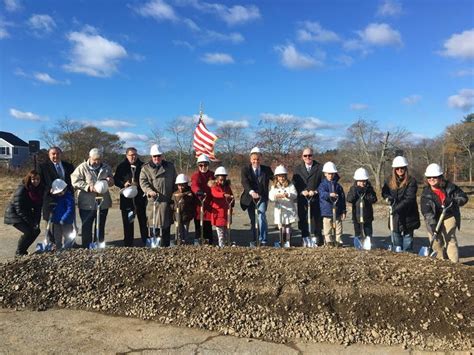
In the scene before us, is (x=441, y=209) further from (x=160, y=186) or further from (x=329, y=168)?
(x=160, y=186)

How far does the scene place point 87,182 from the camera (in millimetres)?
7582

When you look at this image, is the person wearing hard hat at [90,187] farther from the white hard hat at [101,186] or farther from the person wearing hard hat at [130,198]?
the person wearing hard hat at [130,198]

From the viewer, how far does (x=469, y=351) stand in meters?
3.97

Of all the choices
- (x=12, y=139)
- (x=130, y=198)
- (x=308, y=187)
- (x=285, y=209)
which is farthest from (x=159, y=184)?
(x=12, y=139)

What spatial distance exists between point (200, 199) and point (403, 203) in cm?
361

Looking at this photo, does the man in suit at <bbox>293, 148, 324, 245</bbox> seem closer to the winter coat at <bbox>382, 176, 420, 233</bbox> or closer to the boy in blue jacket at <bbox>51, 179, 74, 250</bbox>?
the winter coat at <bbox>382, 176, 420, 233</bbox>

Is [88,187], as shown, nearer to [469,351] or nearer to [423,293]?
[423,293]

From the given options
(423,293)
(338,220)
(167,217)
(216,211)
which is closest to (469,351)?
(423,293)

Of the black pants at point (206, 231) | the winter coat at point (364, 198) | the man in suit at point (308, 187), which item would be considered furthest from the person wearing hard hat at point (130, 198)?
the winter coat at point (364, 198)

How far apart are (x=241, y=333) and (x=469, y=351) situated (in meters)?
2.17

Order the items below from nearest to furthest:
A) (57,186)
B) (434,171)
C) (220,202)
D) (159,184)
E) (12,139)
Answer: (434,171) < (57,186) < (159,184) < (220,202) < (12,139)

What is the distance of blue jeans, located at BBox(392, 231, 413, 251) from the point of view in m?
7.46

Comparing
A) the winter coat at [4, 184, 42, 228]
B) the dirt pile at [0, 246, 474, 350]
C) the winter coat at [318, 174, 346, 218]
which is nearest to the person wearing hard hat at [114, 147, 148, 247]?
the winter coat at [4, 184, 42, 228]

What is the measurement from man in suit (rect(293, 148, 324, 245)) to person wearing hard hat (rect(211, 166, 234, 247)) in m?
1.37
